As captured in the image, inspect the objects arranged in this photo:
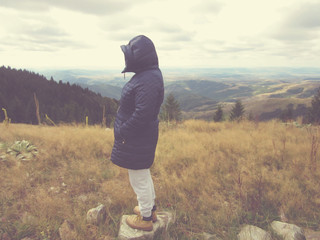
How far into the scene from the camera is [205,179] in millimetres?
3428

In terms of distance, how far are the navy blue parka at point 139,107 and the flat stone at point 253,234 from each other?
151 centimetres

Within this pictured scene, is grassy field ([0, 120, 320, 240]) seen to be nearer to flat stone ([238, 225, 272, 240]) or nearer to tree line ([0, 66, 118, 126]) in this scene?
flat stone ([238, 225, 272, 240])

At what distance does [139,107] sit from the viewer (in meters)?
1.93

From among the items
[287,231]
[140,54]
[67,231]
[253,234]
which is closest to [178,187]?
[253,234]

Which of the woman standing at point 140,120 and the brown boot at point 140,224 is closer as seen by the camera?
the woman standing at point 140,120

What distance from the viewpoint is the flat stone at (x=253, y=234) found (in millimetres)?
2225

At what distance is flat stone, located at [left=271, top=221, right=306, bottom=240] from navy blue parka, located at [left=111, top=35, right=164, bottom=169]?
6.24 ft

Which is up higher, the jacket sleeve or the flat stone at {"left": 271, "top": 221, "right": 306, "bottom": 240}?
the jacket sleeve

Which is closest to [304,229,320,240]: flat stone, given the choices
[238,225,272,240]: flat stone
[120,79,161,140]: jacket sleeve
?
[238,225,272,240]: flat stone

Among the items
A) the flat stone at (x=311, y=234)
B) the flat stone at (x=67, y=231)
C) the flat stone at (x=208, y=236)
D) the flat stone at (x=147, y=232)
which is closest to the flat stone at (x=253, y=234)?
the flat stone at (x=208, y=236)

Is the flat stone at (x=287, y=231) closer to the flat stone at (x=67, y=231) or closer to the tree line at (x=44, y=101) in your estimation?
the flat stone at (x=67, y=231)

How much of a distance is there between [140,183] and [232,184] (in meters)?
1.93

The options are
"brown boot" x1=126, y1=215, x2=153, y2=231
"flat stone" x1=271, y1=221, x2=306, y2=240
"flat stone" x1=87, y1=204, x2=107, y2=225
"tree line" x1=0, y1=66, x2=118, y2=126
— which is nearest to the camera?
"flat stone" x1=271, y1=221, x2=306, y2=240

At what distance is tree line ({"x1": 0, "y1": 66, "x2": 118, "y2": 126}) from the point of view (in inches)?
1775
